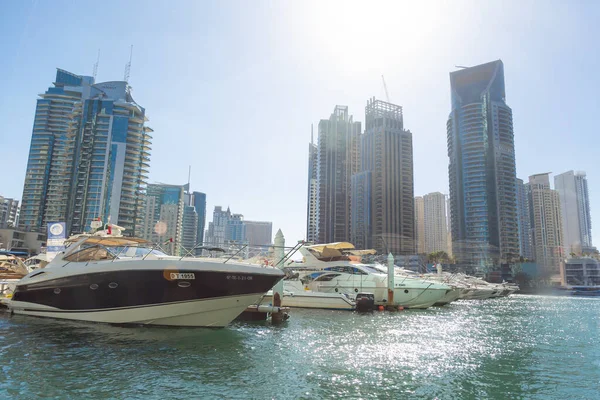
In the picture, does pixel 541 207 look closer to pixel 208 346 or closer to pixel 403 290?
pixel 403 290

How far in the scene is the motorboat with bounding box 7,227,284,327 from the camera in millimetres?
14328

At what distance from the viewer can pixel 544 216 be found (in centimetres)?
14688

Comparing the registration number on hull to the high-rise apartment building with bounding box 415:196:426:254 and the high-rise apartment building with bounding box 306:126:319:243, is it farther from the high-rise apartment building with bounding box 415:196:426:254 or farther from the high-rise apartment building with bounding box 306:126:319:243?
the high-rise apartment building with bounding box 415:196:426:254

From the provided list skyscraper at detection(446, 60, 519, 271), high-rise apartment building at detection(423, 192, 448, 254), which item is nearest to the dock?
skyscraper at detection(446, 60, 519, 271)

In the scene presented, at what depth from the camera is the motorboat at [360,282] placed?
30172 mm

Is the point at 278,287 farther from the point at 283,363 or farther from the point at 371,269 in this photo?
the point at 371,269

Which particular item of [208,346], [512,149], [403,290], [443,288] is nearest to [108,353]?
[208,346]

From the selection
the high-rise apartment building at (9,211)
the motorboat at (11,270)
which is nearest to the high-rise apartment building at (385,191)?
the motorboat at (11,270)

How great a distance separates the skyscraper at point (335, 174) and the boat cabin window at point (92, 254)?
120905 mm

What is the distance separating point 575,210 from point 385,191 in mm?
96409

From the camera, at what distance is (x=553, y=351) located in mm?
14664

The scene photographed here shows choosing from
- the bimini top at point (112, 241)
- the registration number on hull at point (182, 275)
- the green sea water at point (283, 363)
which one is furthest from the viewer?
the bimini top at point (112, 241)

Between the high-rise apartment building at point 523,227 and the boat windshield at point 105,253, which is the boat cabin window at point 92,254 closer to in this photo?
the boat windshield at point 105,253

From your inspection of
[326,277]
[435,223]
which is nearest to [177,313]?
[326,277]
